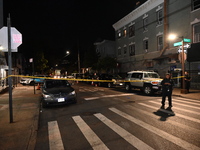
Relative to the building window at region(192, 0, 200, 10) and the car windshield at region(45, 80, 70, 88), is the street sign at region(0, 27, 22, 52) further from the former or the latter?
the building window at region(192, 0, 200, 10)

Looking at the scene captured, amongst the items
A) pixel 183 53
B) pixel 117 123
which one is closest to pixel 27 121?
pixel 117 123

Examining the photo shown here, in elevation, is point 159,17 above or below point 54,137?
above

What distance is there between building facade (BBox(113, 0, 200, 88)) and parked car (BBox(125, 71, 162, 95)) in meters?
5.14

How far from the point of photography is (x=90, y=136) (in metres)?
4.37

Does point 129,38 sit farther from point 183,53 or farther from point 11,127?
point 11,127

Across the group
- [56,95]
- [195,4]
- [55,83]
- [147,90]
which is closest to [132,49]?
[195,4]

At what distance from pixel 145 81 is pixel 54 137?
31.7 ft

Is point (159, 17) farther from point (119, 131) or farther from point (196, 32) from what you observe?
point (119, 131)

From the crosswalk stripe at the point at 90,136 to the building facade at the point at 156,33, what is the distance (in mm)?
13756

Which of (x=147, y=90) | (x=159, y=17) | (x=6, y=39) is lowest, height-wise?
(x=147, y=90)

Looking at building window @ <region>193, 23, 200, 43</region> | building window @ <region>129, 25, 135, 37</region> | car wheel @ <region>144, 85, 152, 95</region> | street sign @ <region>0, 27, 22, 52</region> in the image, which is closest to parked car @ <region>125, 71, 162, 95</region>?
car wheel @ <region>144, 85, 152, 95</region>

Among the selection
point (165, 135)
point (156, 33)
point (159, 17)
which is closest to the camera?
point (165, 135)

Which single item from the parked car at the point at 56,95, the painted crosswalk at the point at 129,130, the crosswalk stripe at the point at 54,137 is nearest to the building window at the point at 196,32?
the painted crosswalk at the point at 129,130

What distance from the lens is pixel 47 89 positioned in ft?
27.6
